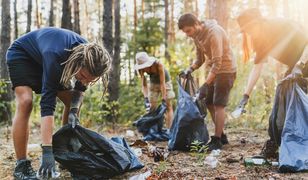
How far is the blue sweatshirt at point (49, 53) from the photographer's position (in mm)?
2775

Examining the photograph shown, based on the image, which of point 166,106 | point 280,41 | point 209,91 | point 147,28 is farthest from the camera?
point 147,28

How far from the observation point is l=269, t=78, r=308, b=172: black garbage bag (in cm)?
326

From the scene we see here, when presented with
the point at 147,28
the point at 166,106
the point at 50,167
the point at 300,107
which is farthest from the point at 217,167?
the point at 147,28

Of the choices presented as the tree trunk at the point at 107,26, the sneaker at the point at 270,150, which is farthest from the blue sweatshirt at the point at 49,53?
the tree trunk at the point at 107,26

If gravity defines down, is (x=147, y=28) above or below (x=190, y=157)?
above

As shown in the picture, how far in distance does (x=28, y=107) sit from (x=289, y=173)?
2234 millimetres

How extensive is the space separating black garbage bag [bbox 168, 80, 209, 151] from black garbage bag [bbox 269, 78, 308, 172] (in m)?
1.00

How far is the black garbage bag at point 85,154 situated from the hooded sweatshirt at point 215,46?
6.06 feet

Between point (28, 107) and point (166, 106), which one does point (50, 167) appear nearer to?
point (28, 107)

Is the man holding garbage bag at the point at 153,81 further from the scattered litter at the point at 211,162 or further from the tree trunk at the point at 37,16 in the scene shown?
the tree trunk at the point at 37,16

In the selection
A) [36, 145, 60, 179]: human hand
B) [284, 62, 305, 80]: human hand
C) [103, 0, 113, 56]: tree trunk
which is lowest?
[36, 145, 60, 179]: human hand

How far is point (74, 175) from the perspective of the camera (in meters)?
3.12

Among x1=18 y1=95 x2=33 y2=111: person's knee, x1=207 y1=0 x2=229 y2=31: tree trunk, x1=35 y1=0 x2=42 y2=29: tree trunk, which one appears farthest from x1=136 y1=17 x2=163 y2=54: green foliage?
x1=35 y1=0 x2=42 y2=29: tree trunk

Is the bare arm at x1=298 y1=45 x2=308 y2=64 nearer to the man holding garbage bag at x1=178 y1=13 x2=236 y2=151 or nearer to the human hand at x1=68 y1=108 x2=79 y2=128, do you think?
the man holding garbage bag at x1=178 y1=13 x2=236 y2=151
